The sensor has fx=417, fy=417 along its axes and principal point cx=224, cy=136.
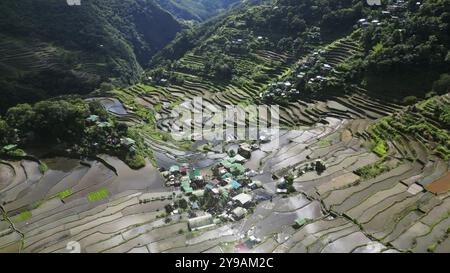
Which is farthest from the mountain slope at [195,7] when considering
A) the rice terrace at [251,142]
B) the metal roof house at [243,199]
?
the metal roof house at [243,199]

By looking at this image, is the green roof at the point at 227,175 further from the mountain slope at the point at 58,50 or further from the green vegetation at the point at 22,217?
the mountain slope at the point at 58,50

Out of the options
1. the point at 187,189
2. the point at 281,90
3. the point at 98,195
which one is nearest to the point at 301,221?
the point at 187,189

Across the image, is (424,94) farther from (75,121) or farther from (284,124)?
(75,121)

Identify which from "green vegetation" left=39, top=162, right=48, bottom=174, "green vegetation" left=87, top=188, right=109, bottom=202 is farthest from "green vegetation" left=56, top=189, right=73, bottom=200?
"green vegetation" left=39, top=162, right=48, bottom=174

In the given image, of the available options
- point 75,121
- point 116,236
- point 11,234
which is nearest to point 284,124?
point 75,121

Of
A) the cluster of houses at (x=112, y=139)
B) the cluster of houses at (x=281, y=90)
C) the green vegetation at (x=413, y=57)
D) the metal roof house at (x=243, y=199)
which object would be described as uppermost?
the green vegetation at (x=413, y=57)
